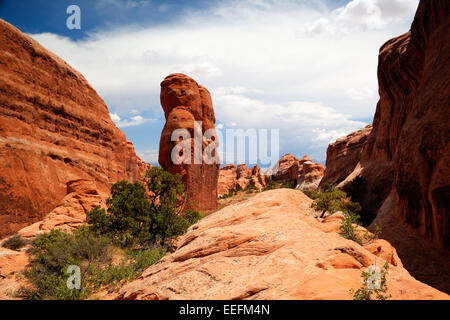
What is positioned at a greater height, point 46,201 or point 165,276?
point 46,201

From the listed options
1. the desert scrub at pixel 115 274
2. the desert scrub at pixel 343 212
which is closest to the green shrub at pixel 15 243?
the desert scrub at pixel 115 274

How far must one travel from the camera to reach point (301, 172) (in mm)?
68125

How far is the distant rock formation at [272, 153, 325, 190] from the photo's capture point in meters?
58.7

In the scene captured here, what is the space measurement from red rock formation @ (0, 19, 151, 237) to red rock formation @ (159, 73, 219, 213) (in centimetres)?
680

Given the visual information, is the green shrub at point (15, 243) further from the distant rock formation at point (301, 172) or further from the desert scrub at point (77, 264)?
the distant rock formation at point (301, 172)

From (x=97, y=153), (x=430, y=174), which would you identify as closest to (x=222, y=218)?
(x=430, y=174)

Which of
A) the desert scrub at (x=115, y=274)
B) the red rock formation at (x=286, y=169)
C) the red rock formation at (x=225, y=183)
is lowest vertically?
the desert scrub at (x=115, y=274)

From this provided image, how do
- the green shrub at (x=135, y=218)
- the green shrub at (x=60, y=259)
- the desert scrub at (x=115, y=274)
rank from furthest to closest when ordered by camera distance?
the green shrub at (x=135, y=218) < the desert scrub at (x=115, y=274) < the green shrub at (x=60, y=259)

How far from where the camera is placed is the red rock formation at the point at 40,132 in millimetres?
15898

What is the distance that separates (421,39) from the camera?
46.9 ft

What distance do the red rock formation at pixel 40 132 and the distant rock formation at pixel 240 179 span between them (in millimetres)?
51126

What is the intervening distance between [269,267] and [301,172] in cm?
6660
